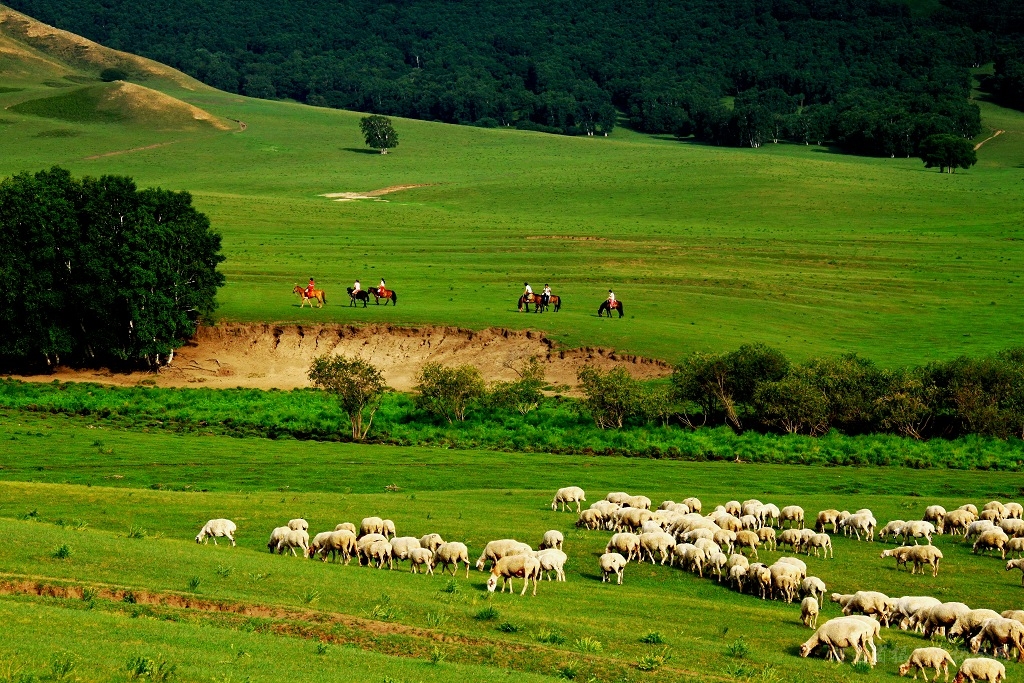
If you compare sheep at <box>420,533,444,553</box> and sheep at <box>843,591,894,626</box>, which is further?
sheep at <box>420,533,444,553</box>

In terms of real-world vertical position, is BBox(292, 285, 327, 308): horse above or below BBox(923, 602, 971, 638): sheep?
above

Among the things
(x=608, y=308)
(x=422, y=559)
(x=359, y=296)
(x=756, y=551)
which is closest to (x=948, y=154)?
(x=608, y=308)

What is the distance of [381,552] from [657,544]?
762cm

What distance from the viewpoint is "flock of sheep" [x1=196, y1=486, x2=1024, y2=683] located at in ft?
81.9

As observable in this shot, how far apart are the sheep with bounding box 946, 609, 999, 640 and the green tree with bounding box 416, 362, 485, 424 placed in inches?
1407

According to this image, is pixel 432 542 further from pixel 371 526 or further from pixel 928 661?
pixel 928 661

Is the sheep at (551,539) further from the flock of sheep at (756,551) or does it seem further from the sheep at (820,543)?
the sheep at (820,543)

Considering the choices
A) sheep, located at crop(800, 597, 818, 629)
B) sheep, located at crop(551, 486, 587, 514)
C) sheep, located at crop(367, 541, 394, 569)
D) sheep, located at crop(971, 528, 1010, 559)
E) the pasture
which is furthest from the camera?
sheep, located at crop(551, 486, 587, 514)

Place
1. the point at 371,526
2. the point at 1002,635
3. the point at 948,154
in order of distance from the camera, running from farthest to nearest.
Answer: the point at 948,154 → the point at 371,526 → the point at 1002,635

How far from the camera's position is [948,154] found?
6939 inches

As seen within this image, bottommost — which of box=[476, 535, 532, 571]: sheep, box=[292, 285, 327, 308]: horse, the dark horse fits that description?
box=[476, 535, 532, 571]: sheep

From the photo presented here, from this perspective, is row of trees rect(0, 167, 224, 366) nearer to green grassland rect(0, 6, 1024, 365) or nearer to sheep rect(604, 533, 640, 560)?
green grassland rect(0, 6, 1024, 365)

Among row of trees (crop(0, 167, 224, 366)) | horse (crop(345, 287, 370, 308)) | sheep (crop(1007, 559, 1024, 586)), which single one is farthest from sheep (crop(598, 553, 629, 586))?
horse (crop(345, 287, 370, 308))

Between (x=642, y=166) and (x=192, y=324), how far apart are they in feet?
381
